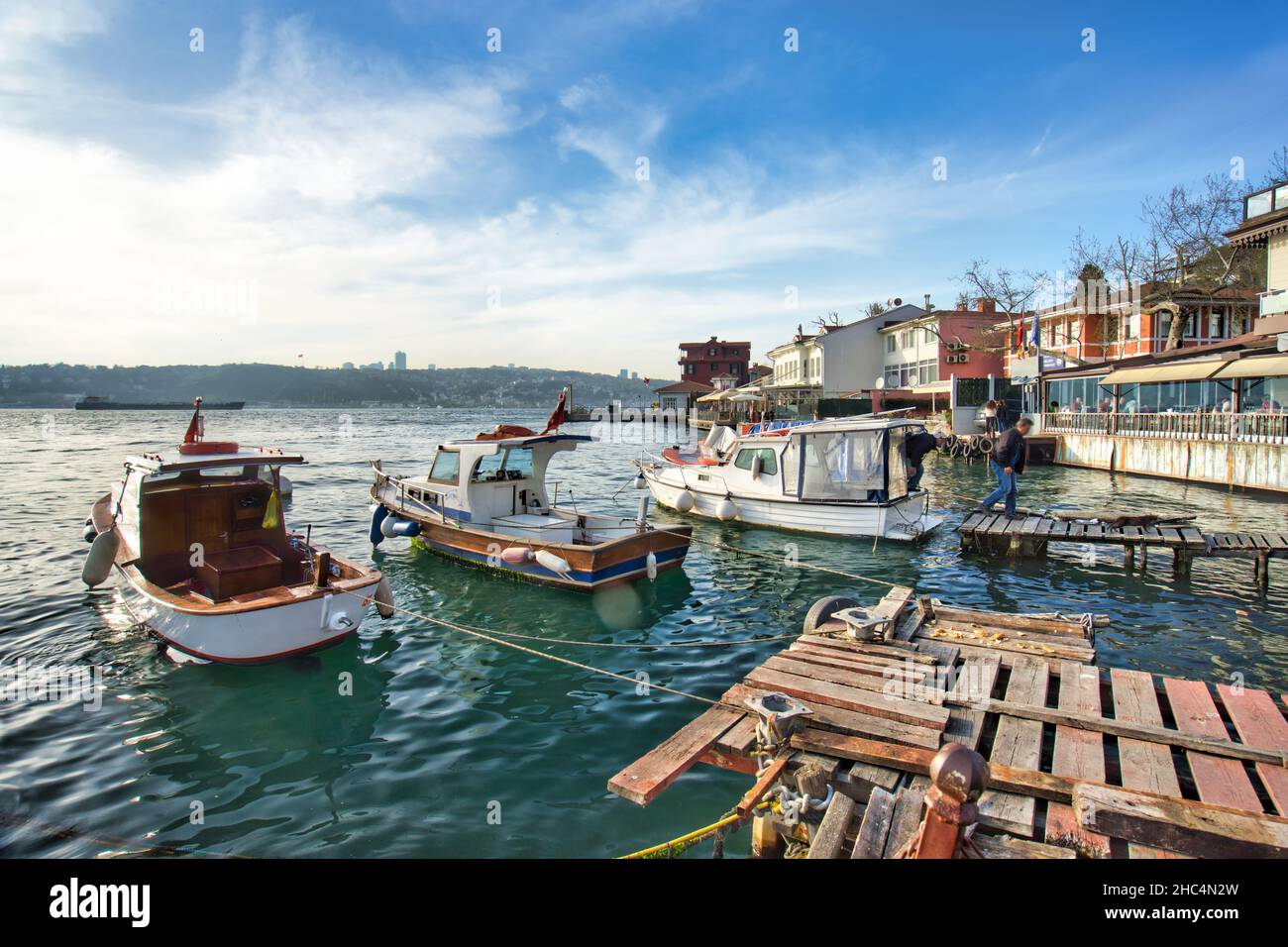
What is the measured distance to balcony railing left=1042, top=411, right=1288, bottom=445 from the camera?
941 inches

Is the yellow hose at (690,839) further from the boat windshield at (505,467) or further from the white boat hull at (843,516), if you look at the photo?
the white boat hull at (843,516)

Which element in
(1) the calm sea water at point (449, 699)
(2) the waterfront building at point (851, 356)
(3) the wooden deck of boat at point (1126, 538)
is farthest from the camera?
(2) the waterfront building at point (851, 356)

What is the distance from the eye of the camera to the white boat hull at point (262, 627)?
9.17 m

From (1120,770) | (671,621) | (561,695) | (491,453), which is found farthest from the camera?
(491,453)

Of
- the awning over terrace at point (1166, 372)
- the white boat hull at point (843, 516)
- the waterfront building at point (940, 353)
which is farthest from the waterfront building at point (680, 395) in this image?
the white boat hull at point (843, 516)

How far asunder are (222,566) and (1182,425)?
113ft

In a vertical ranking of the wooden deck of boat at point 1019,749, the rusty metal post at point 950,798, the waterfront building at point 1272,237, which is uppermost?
the waterfront building at point 1272,237

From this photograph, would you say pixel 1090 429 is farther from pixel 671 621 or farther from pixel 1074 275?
pixel 671 621

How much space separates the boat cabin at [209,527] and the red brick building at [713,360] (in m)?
98.0

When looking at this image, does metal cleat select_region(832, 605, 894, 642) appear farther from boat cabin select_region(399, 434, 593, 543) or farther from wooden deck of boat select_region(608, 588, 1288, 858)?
boat cabin select_region(399, 434, 593, 543)

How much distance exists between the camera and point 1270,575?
13758 millimetres

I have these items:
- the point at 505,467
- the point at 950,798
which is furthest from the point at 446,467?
the point at 950,798

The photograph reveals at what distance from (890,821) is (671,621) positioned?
7.70 m

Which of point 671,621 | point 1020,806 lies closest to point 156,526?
point 671,621
